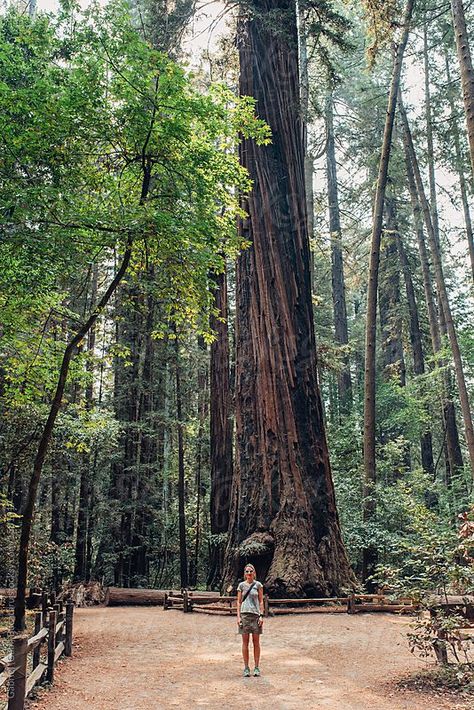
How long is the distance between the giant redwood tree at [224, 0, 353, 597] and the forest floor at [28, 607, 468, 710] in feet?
4.85

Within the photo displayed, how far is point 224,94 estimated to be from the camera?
7.18 metres

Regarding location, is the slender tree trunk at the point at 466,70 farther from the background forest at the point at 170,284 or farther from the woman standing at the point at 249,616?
the woman standing at the point at 249,616

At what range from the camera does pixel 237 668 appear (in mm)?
6750

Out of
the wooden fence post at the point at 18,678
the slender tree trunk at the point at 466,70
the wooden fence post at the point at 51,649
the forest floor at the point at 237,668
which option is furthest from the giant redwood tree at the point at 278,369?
the wooden fence post at the point at 18,678

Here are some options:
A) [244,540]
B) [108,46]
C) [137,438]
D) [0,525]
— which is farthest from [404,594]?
[137,438]

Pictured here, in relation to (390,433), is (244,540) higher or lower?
lower

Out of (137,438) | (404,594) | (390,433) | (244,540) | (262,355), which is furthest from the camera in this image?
(390,433)

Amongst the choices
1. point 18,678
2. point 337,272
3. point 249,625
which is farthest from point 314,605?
point 337,272

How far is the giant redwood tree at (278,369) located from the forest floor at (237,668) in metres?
1.48

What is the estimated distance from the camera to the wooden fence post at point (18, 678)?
419 centimetres

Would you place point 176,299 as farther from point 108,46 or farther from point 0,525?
point 0,525

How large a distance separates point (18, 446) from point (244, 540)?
4.89 meters

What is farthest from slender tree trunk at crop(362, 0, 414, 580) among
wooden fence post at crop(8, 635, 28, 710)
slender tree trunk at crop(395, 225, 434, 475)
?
wooden fence post at crop(8, 635, 28, 710)

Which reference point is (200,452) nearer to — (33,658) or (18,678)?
(33,658)
